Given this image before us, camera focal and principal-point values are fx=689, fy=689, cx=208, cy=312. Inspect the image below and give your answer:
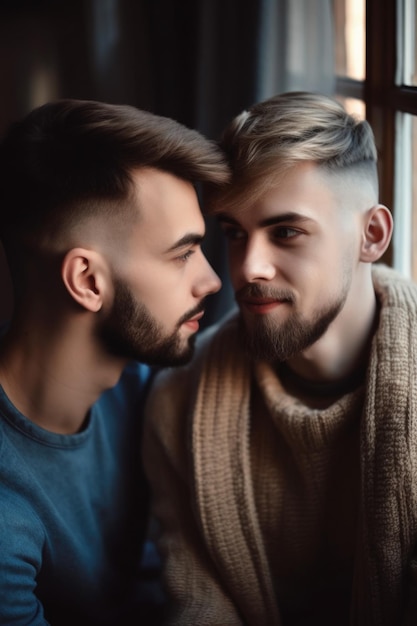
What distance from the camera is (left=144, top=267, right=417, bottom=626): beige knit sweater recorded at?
107cm

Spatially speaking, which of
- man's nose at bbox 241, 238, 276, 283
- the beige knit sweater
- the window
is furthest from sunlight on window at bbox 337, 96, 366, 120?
man's nose at bbox 241, 238, 276, 283

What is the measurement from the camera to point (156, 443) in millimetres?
1369

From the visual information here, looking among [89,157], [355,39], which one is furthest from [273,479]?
[355,39]

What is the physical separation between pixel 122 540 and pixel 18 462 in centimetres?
34

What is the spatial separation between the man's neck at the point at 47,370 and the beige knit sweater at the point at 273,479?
0.17 metres

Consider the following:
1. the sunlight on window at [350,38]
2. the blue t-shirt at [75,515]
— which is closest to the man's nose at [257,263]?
the blue t-shirt at [75,515]

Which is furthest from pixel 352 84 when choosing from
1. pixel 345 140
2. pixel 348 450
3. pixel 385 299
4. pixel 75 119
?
pixel 348 450

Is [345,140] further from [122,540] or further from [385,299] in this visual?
[122,540]

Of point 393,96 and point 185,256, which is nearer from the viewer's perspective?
point 185,256

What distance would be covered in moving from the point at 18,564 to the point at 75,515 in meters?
0.21

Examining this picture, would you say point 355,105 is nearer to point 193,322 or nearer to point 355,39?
point 355,39

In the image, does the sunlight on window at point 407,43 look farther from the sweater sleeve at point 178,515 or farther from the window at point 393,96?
the sweater sleeve at point 178,515

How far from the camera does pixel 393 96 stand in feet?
4.59

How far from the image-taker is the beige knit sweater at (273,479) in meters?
1.07
